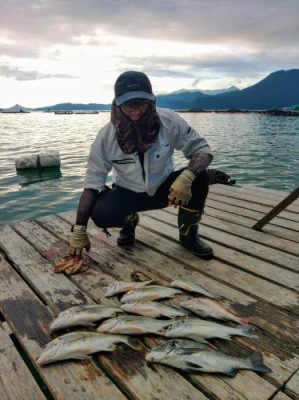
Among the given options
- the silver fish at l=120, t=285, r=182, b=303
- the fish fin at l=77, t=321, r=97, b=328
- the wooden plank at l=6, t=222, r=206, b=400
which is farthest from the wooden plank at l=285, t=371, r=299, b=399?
the fish fin at l=77, t=321, r=97, b=328

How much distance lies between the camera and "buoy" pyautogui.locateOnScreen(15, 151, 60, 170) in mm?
15255

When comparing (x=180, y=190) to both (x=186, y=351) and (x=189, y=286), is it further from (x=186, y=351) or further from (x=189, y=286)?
(x=186, y=351)

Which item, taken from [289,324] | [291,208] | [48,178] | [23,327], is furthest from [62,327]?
[48,178]

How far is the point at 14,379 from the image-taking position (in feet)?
7.69

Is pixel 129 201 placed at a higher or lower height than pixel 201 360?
higher

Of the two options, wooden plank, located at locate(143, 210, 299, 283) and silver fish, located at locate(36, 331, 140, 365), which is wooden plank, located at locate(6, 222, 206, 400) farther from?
wooden plank, located at locate(143, 210, 299, 283)

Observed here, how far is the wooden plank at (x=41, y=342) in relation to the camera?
222 centimetres

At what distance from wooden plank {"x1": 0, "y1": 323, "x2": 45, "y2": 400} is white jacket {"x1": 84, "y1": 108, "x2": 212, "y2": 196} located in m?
1.97

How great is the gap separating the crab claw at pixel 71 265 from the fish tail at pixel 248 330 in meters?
1.92

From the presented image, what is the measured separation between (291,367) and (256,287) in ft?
3.83

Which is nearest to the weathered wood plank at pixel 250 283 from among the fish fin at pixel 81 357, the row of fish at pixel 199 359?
the row of fish at pixel 199 359

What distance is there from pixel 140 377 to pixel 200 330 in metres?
0.62

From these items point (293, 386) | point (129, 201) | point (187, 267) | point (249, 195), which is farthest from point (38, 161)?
point (293, 386)

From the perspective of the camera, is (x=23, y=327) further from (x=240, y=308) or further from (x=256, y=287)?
(x=256, y=287)
